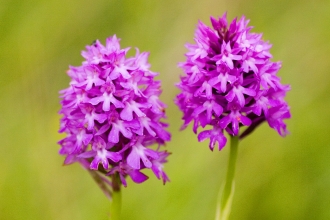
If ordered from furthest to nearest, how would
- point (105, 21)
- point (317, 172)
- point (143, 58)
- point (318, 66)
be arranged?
point (105, 21) < point (318, 66) < point (317, 172) < point (143, 58)

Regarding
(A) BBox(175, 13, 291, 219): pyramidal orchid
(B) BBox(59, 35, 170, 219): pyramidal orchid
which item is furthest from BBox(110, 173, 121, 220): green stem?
(A) BBox(175, 13, 291, 219): pyramidal orchid

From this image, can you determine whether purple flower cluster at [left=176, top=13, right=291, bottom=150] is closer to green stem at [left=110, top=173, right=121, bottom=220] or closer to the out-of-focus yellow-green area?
green stem at [left=110, top=173, right=121, bottom=220]

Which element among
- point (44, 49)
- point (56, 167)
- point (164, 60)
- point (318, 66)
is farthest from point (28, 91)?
point (318, 66)

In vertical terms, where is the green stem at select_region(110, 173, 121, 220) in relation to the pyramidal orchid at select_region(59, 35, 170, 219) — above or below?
below

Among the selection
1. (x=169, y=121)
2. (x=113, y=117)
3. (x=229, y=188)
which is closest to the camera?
(x=113, y=117)

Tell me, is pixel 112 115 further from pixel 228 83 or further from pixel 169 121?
pixel 169 121

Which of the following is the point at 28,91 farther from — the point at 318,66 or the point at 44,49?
the point at 318,66

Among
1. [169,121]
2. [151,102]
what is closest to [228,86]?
[151,102]
